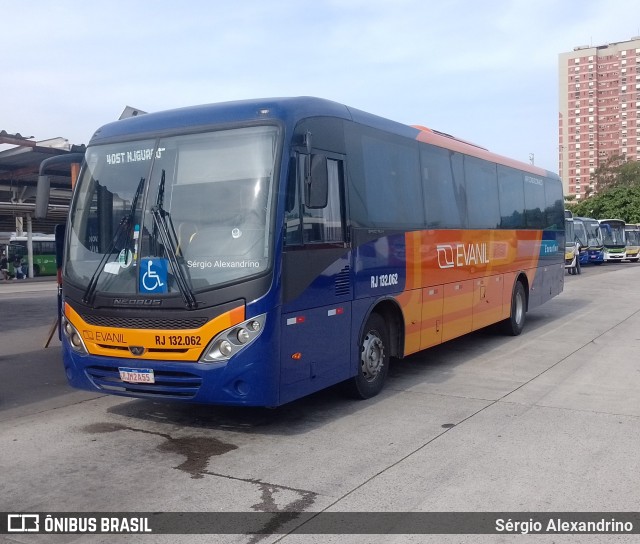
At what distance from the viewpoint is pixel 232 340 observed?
620 centimetres

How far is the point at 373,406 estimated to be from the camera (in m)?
7.78

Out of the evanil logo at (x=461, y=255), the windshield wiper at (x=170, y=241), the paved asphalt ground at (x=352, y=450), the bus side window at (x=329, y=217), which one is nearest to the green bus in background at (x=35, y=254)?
the paved asphalt ground at (x=352, y=450)

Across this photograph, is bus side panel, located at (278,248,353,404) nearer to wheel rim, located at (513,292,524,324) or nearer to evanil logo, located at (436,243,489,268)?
evanil logo, located at (436,243,489,268)

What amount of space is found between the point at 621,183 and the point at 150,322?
344 feet

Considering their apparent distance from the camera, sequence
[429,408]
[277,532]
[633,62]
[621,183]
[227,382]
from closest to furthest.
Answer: [277,532] → [227,382] → [429,408] → [621,183] → [633,62]

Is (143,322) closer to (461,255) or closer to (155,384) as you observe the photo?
(155,384)

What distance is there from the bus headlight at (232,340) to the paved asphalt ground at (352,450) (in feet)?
2.71

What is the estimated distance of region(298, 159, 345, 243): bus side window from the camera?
22.2ft

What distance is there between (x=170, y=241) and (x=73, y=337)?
1.52 metres

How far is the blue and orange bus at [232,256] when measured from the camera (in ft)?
20.4

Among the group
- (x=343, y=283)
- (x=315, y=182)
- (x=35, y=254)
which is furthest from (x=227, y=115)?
(x=35, y=254)

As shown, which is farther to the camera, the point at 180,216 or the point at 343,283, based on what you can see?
the point at 343,283

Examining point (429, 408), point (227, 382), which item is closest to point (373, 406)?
point (429, 408)

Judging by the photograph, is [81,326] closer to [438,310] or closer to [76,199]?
[76,199]
